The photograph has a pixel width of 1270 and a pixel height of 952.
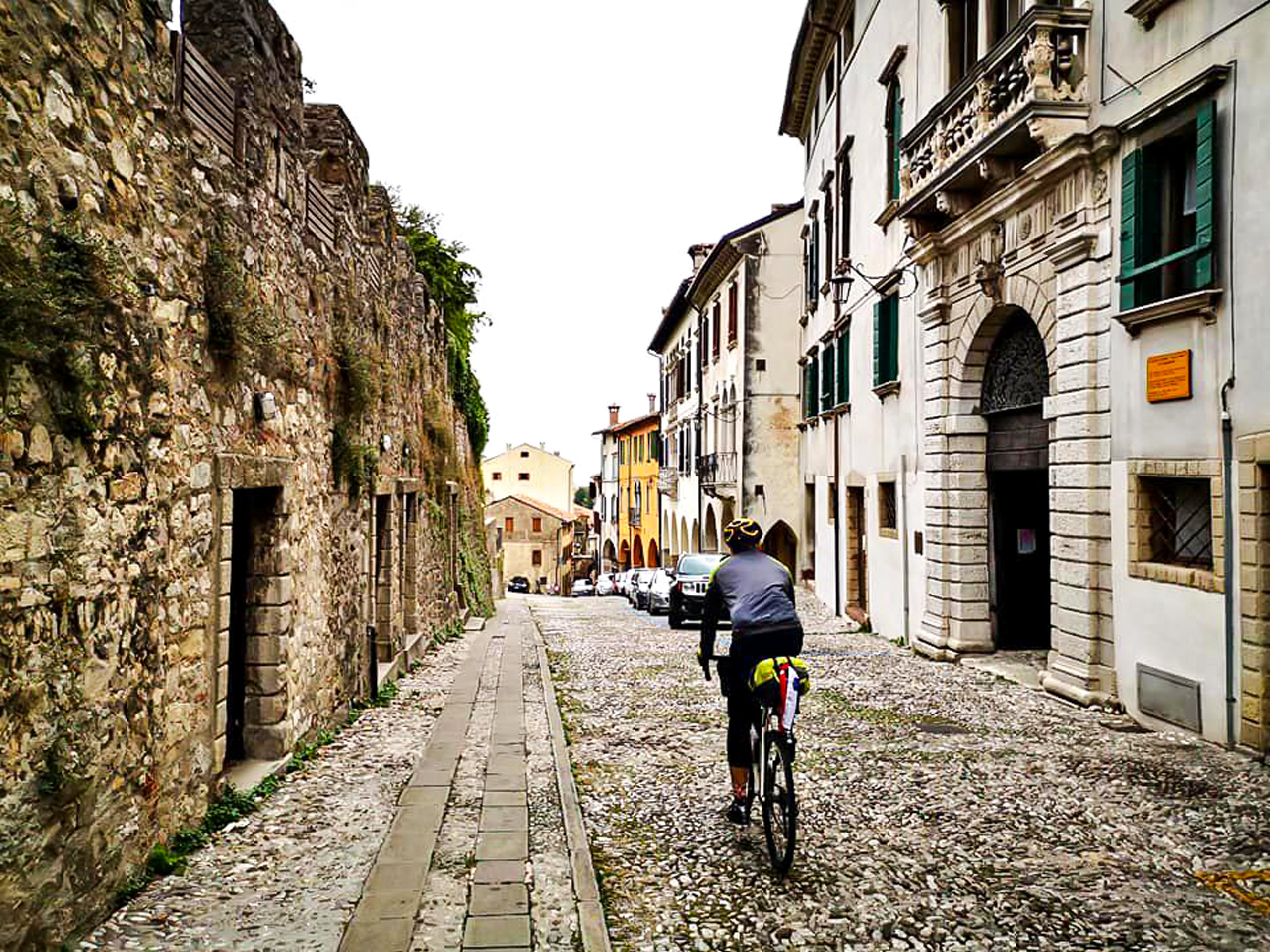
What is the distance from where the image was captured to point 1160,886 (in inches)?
197

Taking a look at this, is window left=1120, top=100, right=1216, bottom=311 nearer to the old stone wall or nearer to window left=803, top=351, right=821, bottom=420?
the old stone wall

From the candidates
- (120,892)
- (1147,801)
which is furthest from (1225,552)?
(120,892)

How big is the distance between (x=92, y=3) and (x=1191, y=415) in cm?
784

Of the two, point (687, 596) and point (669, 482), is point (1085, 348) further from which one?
point (669, 482)

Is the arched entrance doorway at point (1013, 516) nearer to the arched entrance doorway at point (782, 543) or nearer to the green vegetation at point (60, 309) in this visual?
the green vegetation at point (60, 309)

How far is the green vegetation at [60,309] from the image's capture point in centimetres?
343

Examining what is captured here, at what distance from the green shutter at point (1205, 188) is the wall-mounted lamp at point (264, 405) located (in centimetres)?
688

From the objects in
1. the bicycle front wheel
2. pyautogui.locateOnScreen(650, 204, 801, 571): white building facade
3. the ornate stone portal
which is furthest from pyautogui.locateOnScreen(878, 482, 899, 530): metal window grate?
pyautogui.locateOnScreen(650, 204, 801, 571): white building facade

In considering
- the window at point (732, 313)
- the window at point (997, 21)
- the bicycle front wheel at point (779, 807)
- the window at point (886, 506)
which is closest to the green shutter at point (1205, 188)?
the window at point (997, 21)

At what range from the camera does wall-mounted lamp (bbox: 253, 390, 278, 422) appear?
6422mm

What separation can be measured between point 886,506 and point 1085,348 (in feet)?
23.7

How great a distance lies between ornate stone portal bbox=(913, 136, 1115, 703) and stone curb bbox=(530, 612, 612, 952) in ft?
16.6

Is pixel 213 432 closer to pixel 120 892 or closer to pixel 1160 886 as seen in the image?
pixel 120 892

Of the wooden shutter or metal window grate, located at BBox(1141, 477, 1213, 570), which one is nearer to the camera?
metal window grate, located at BBox(1141, 477, 1213, 570)
